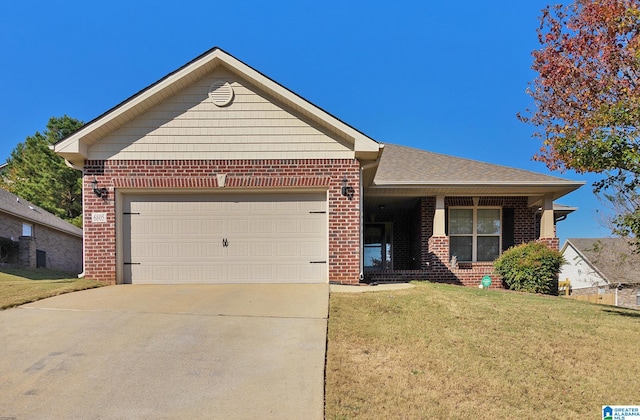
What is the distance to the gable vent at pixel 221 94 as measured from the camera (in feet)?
33.2

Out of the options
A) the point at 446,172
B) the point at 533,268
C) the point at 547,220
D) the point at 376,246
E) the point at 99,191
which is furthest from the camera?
the point at 376,246

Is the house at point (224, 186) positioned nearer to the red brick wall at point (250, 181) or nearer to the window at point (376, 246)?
the red brick wall at point (250, 181)

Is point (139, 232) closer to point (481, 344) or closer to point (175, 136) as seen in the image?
point (175, 136)

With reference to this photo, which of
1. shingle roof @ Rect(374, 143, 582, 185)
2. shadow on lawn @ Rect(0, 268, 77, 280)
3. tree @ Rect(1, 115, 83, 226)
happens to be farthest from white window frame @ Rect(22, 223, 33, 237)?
shingle roof @ Rect(374, 143, 582, 185)

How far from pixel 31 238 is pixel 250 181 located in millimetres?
14316

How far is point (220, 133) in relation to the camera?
10133mm

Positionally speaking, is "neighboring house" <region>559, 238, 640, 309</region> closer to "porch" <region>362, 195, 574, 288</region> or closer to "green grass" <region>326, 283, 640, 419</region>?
"porch" <region>362, 195, 574, 288</region>

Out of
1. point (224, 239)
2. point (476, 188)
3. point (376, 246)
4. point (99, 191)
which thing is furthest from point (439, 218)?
point (99, 191)

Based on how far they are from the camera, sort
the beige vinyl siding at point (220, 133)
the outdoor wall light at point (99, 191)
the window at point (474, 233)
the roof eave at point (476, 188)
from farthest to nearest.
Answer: the window at point (474, 233) → the roof eave at point (476, 188) → the beige vinyl siding at point (220, 133) → the outdoor wall light at point (99, 191)

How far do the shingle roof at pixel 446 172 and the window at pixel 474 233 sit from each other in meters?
1.24

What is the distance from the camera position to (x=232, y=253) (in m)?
10.2

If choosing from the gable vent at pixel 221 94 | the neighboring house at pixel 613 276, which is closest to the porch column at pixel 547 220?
the gable vent at pixel 221 94

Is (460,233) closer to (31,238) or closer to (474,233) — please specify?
(474,233)

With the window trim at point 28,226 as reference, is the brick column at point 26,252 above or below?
below
